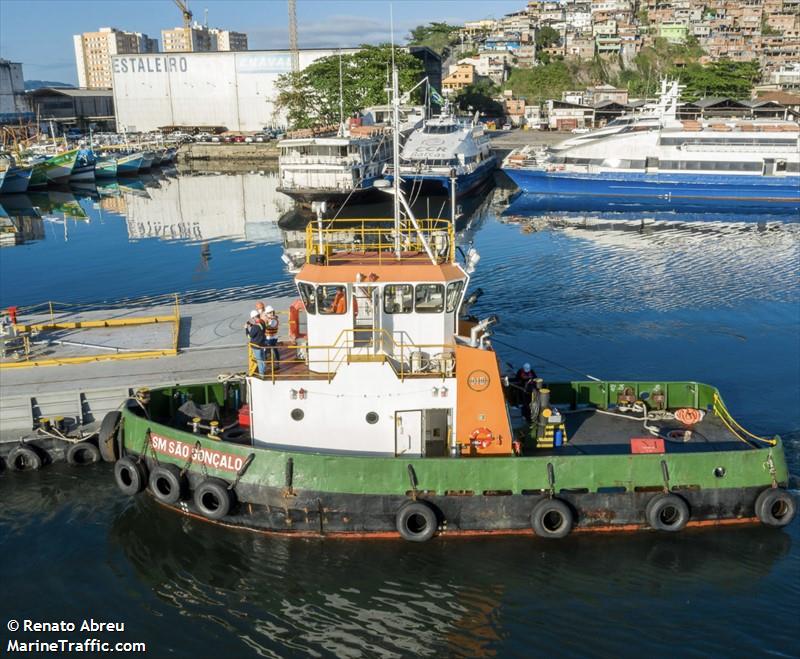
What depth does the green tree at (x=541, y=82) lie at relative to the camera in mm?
137125

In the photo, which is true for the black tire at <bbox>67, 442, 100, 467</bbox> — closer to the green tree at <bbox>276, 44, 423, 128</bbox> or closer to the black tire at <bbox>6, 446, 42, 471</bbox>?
the black tire at <bbox>6, 446, 42, 471</bbox>

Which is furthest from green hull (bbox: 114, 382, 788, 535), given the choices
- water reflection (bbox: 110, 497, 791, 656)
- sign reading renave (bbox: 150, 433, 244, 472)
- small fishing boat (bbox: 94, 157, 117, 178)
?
small fishing boat (bbox: 94, 157, 117, 178)

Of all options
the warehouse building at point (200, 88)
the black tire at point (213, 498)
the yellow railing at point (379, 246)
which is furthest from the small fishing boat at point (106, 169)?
the black tire at point (213, 498)

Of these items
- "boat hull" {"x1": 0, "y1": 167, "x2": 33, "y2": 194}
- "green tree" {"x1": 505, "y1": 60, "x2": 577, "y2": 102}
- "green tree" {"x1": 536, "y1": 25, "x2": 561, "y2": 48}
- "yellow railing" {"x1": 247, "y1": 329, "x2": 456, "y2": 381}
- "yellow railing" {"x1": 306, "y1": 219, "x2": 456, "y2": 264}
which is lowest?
"yellow railing" {"x1": 247, "y1": 329, "x2": 456, "y2": 381}

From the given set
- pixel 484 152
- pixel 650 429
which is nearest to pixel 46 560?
pixel 650 429

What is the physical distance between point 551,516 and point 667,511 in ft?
7.20

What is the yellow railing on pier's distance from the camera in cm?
1875

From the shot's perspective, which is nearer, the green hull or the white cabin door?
the green hull

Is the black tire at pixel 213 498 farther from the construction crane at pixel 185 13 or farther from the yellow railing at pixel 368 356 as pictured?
the construction crane at pixel 185 13

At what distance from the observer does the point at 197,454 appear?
14.3 m

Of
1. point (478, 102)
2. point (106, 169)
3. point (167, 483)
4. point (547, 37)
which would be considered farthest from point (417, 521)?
point (547, 37)

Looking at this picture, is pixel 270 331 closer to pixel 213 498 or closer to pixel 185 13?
pixel 213 498

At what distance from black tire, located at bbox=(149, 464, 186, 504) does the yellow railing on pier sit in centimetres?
521

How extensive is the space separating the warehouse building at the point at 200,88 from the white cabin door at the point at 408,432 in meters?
92.6
